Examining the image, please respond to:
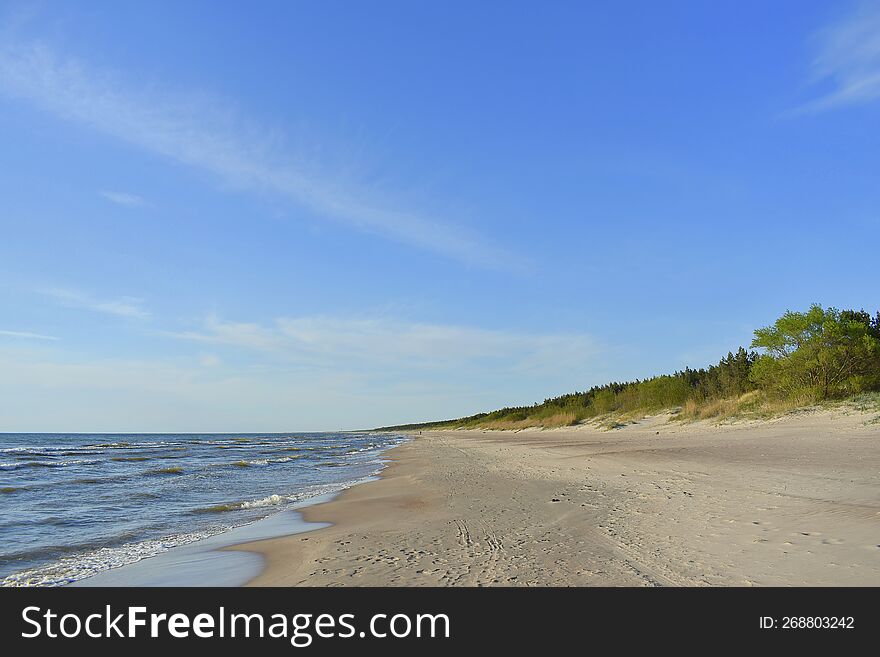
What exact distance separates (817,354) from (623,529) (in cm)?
3328

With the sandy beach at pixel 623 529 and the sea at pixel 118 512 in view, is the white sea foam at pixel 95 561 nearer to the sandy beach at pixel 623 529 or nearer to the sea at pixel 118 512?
the sea at pixel 118 512

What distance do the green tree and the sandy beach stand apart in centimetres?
1948

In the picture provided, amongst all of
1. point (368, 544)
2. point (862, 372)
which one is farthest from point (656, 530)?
point (862, 372)

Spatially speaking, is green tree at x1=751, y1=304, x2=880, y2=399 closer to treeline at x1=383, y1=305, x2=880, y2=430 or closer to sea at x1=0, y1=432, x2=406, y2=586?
treeline at x1=383, y1=305, x2=880, y2=430

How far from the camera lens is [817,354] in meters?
33.5

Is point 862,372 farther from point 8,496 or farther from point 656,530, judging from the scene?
point 8,496

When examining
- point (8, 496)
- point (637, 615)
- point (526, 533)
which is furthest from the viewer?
point (8, 496)

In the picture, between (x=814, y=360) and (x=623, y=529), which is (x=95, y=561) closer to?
(x=623, y=529)

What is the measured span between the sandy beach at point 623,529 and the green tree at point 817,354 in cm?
1948

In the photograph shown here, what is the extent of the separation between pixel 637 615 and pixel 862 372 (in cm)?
3712

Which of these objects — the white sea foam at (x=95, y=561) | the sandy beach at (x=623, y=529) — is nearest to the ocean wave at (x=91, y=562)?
the white sea foam at (x=95, y=561)

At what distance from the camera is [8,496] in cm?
1689

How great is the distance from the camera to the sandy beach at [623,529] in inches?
219

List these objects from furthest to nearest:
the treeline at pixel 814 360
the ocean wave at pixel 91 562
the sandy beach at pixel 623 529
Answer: the treeline at pixel 814 360, the ocean wave at pixel 91 562, the sandy beach at pixel 623 529
